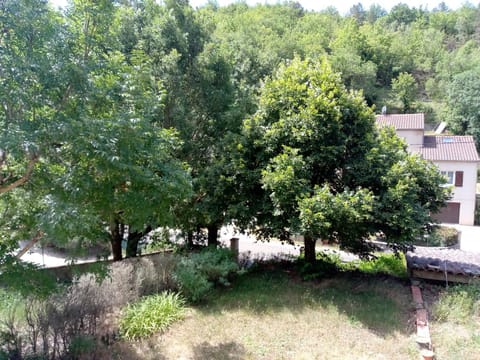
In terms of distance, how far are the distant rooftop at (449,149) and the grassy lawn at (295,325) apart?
60.2ft

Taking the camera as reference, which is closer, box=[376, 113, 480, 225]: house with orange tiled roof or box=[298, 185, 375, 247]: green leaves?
box=[298, 185, 375, 247]: green leaves

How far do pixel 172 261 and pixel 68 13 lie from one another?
5.37m

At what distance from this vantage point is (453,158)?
74.3 feet

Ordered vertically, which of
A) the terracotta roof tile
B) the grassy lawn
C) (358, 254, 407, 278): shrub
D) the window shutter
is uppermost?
the window shutter

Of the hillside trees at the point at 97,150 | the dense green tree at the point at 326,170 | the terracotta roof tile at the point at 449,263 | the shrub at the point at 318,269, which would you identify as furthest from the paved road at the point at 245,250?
the hillside trees at the point at 97,150

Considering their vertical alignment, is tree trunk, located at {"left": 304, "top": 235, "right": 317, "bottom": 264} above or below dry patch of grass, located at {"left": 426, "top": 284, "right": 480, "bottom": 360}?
above

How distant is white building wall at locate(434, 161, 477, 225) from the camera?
22609mm

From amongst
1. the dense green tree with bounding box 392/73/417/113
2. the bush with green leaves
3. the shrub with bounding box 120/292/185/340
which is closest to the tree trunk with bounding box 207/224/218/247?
the bush with green leaves

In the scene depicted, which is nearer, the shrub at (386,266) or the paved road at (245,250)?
the shrub at (386,266)

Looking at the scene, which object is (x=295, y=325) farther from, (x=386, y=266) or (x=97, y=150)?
(x=97, y=150)

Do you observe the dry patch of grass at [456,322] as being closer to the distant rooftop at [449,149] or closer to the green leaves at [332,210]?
the green leaves at [332,210]

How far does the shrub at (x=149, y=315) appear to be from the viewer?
5844 mm

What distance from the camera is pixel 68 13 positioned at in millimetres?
4473

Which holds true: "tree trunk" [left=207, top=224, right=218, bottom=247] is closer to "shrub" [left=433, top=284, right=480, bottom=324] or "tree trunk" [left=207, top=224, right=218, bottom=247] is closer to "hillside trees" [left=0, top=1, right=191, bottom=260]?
"hillside trees" [left=0, top=1, right=191, bottom=260]
